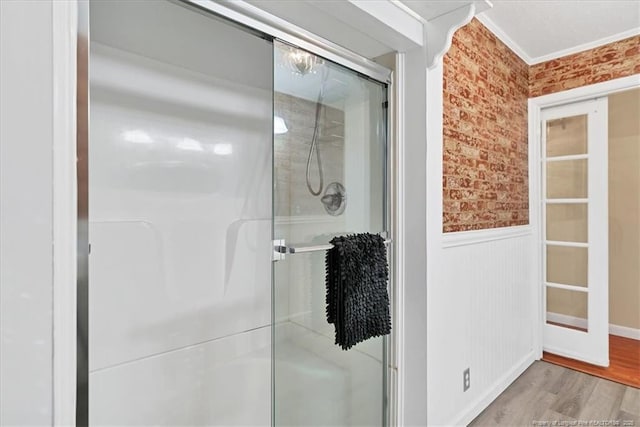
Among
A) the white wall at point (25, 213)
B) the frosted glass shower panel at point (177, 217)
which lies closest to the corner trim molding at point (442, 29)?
the frosted glass shower panel at point (177, 217)

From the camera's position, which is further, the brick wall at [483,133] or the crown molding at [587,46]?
the crown molding at [587,46]

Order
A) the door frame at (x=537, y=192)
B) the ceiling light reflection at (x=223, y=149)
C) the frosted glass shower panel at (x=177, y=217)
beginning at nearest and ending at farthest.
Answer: the frosted glass shower panel at (x=177, y=217), the ceiling light reflection at (x=223, y=149), the door frame at (x=537, y=192)

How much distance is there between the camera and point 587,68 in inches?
100

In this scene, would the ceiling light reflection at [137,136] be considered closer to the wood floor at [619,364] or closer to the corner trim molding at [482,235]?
the corner trim molding at [482,235]

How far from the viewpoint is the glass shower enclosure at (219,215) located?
123cm

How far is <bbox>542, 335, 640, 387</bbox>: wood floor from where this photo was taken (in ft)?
8.02

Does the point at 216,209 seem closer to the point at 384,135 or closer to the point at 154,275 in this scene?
the point at 154,275

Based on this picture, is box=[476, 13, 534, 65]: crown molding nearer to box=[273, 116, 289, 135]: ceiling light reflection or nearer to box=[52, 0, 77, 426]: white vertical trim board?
box=[273, 116, 289, 135]: ceiling light reflection

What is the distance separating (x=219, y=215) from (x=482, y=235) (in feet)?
5.10

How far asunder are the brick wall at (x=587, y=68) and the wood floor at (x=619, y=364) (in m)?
2.14

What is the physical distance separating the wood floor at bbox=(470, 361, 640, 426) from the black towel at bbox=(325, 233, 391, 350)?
1.18m

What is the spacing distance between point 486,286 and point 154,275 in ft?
6.18

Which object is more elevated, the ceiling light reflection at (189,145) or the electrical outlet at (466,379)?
the ceiling light reflection at (189,145)

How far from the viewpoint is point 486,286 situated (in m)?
2.13
